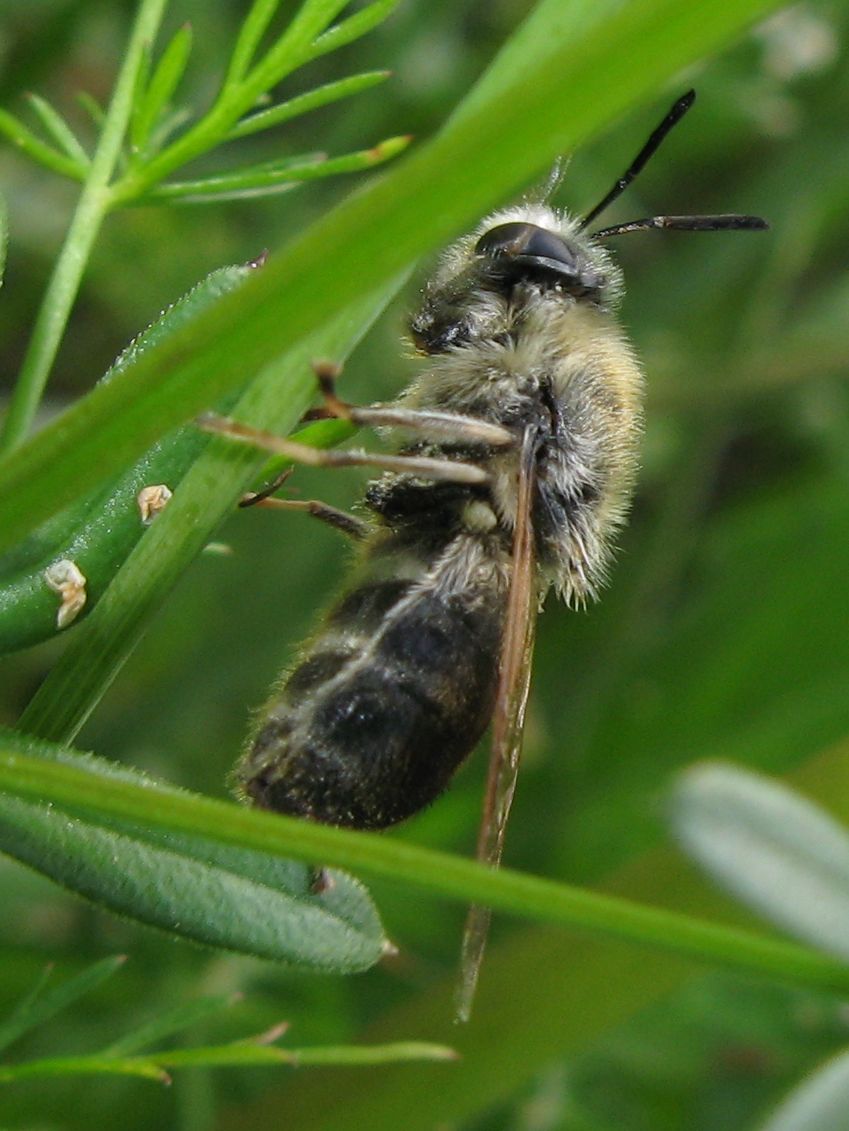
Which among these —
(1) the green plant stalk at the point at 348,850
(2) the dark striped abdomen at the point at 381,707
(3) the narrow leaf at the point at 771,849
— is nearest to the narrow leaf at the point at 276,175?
(2) the dark striped abdomen at the point at 381,707

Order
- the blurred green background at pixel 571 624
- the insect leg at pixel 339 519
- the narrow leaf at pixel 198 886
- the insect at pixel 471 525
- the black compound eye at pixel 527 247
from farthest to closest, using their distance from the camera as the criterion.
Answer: the blurred green background at pixel 571 624 → the black compound eye at pixel 527 247 → the insect leg at pixel 339 519 → the insect at pixel 471 525 → the narrow leaf at pixel 198 886

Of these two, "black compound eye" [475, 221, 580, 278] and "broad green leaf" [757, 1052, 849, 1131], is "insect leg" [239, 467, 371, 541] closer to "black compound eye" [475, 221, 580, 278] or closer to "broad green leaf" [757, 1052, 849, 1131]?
"black compound eye" [475, 221, 580, 278]

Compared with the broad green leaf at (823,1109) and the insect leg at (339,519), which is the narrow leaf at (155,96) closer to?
the insect leg at (339,519)

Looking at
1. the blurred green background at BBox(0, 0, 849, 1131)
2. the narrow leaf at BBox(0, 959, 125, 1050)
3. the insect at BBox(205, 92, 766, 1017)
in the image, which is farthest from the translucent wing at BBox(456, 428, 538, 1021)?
the blurred green background at BBox(0, 0, 849, 1131)

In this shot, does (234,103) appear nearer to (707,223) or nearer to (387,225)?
(707,223)

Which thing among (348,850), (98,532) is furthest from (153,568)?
(348,850)

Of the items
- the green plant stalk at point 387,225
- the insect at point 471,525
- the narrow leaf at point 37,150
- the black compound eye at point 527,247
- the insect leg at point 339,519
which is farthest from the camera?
the black compound eye at point 527,247

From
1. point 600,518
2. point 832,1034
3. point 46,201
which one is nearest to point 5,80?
point 46,201

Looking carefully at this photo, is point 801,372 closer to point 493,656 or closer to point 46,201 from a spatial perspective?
point 46,201
